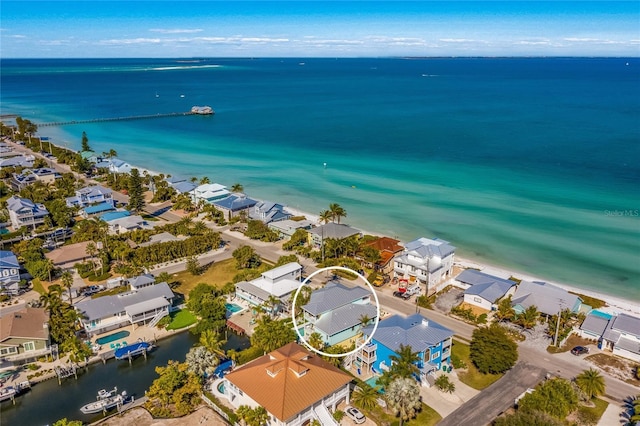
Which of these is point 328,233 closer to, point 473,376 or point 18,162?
point 473,376

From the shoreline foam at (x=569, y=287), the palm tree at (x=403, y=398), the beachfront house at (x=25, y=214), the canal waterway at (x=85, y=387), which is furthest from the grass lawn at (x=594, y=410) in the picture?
the beachfront house at (x=25, y=214)

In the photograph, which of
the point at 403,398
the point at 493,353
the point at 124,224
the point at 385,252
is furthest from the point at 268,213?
the point at 403,398

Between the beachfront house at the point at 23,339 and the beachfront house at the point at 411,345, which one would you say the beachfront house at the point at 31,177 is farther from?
the beachfront house at the point at 411,345

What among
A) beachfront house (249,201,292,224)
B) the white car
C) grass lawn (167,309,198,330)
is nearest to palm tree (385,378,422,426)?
the white car

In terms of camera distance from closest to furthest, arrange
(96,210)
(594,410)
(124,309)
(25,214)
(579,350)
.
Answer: (594,410)
(579,350)
(124,309)
(25,214)
(96,210)

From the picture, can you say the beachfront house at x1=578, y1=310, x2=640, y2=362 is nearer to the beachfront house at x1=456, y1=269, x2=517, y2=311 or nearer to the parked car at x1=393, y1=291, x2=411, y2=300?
the beachfront house at x1=456, y1=269, x2=517, y2=311

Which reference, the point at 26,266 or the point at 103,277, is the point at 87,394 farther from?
the point at 26,266

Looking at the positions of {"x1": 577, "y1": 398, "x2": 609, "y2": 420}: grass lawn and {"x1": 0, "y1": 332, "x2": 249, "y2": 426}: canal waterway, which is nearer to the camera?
{"x1": 577, "y1": 398, "x2": 609, "y2": 420}: grass lawn
